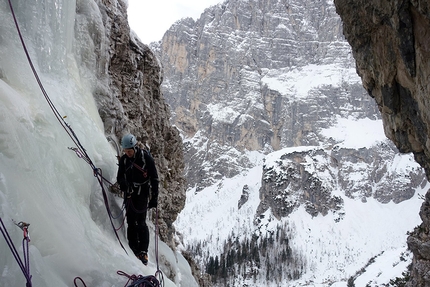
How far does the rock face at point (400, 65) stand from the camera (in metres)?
9.09

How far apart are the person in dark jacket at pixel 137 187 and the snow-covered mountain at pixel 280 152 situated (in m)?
70.8

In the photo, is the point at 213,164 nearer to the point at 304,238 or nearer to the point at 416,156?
the point at 304,238

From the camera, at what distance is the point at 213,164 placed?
161 m

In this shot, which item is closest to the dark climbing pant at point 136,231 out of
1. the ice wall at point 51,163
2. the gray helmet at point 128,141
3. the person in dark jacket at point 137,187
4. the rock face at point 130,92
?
the person in dark jacket at point 137,187

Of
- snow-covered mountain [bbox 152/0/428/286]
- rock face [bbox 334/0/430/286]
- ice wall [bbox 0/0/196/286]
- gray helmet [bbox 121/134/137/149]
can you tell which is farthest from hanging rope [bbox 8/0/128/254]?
snow-covered mountain [bbox 152/0/428/286]

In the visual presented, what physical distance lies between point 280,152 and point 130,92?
111 metres

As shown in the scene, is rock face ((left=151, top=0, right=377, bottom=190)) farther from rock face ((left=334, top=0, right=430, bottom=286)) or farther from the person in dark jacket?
the person in dark jacket

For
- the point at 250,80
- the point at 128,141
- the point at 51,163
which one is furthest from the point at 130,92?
the point at 250,80

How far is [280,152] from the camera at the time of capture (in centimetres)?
11769

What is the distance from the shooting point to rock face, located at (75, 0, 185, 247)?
7180 millimetres

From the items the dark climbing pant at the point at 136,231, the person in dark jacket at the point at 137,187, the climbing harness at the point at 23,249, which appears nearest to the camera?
the climbing harness at the point at 23,249

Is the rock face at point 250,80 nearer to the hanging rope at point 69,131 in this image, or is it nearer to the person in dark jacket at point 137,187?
the person in dark jacket at point 137,187

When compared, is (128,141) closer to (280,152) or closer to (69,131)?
(69,131)

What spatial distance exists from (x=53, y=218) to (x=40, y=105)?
1.60 meters
